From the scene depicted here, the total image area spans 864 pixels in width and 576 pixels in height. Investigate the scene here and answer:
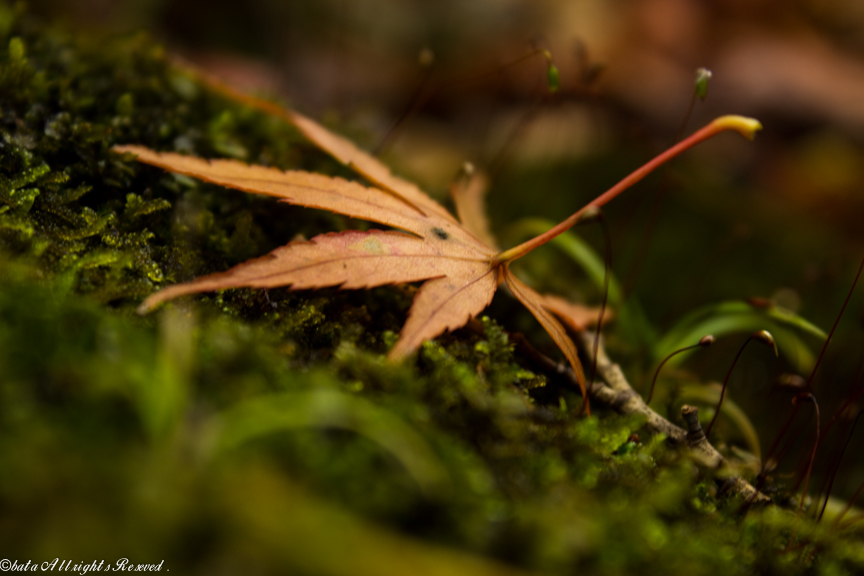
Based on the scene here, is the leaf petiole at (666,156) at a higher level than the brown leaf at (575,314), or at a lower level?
higher

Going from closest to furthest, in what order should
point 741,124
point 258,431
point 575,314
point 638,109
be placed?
1. point 258,431
2. point 741,124
3. point 575,314
4. point 638,109

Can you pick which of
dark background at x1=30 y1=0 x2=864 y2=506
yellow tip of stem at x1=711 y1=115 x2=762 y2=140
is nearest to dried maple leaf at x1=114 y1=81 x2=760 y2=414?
yellow tip of stem at x1=711 y1=115 x2=762 y2=140

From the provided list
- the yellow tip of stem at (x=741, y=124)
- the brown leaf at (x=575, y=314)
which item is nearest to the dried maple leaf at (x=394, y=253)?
the yellow tip of stem at (x=741, y=124)

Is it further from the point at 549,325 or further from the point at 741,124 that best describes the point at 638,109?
the point at 549,325

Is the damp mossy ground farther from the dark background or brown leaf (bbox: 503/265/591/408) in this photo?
the dark background

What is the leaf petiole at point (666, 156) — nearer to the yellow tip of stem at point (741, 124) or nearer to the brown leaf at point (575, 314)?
the yellow tip of stem at point (741, 124)

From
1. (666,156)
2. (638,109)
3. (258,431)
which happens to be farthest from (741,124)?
(638,109)

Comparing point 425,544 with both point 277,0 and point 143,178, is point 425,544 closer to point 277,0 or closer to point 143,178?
point 143,178
